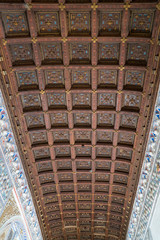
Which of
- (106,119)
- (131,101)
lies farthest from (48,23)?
(106,119)

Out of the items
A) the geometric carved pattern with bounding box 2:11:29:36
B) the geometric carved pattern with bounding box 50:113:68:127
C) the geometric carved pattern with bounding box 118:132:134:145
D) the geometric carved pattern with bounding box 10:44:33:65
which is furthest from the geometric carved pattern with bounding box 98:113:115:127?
the geometric carved pattern with bounding box 2:11:29:36

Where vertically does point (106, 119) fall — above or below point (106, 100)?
below

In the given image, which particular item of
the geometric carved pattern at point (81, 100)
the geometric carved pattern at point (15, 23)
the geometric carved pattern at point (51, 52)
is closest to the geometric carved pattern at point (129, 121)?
the geometric carved pattern at point (81, 100)

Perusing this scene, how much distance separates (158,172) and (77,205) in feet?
36.9

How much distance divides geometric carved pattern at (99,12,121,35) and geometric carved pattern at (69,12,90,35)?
681 millimetres

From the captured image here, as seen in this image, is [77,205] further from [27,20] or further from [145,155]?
[27,20]

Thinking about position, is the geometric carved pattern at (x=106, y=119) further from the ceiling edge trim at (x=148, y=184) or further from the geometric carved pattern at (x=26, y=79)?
the geometric carved pattern at (x=26, y=79)

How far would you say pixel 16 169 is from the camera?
15.6 meters

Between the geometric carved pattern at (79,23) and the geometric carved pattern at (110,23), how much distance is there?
0.68 m

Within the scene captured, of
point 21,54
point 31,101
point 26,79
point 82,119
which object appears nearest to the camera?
point 21,54

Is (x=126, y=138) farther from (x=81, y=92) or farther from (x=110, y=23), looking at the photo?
(x=110, y=23)

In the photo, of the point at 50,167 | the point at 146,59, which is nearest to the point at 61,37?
the point at 146,59

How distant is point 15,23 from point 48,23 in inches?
62.6

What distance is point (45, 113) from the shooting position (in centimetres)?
1505
